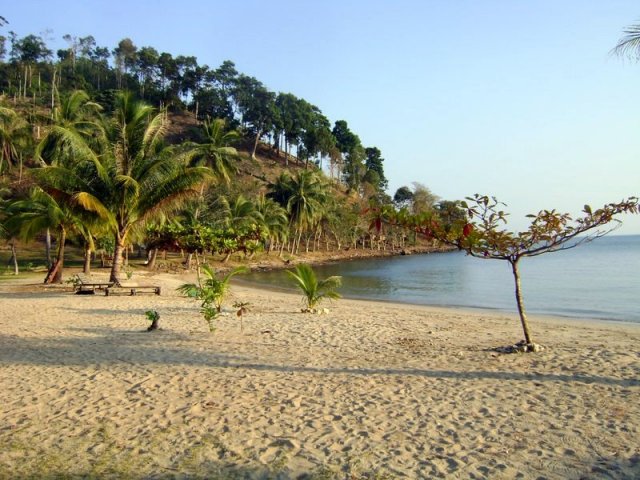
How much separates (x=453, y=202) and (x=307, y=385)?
3.84m

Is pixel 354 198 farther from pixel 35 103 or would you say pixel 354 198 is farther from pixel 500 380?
pixel 500 380

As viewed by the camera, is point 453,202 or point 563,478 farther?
point 453,202

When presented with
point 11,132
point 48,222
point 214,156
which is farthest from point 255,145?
point 48,222

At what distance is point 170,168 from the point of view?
18.4m

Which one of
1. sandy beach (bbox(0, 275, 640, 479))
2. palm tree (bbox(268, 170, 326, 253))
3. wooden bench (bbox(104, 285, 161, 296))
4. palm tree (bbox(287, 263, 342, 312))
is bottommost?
sandy beach (bbox(0, 275, 640, 479))

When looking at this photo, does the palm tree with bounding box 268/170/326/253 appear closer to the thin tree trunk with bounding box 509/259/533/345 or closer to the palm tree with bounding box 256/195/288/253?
the palm tree with bounding box 256/195/288/253

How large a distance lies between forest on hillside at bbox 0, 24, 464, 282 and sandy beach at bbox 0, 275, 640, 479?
243cm

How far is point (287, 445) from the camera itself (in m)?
4.87

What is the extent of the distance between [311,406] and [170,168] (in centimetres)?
1429

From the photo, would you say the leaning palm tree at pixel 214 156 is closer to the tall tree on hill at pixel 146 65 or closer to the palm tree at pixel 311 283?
the palm tree at pixel 311 283

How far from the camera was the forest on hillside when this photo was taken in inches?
711

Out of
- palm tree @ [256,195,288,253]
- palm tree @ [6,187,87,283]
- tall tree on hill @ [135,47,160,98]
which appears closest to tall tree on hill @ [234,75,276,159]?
tall tree on hill @ [135,47,160,98]

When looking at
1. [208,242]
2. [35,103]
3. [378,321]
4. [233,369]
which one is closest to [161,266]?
[208,242]

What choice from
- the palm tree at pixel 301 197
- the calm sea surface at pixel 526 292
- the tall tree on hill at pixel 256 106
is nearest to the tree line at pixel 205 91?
the tall tree on hill at pixel 256 106
